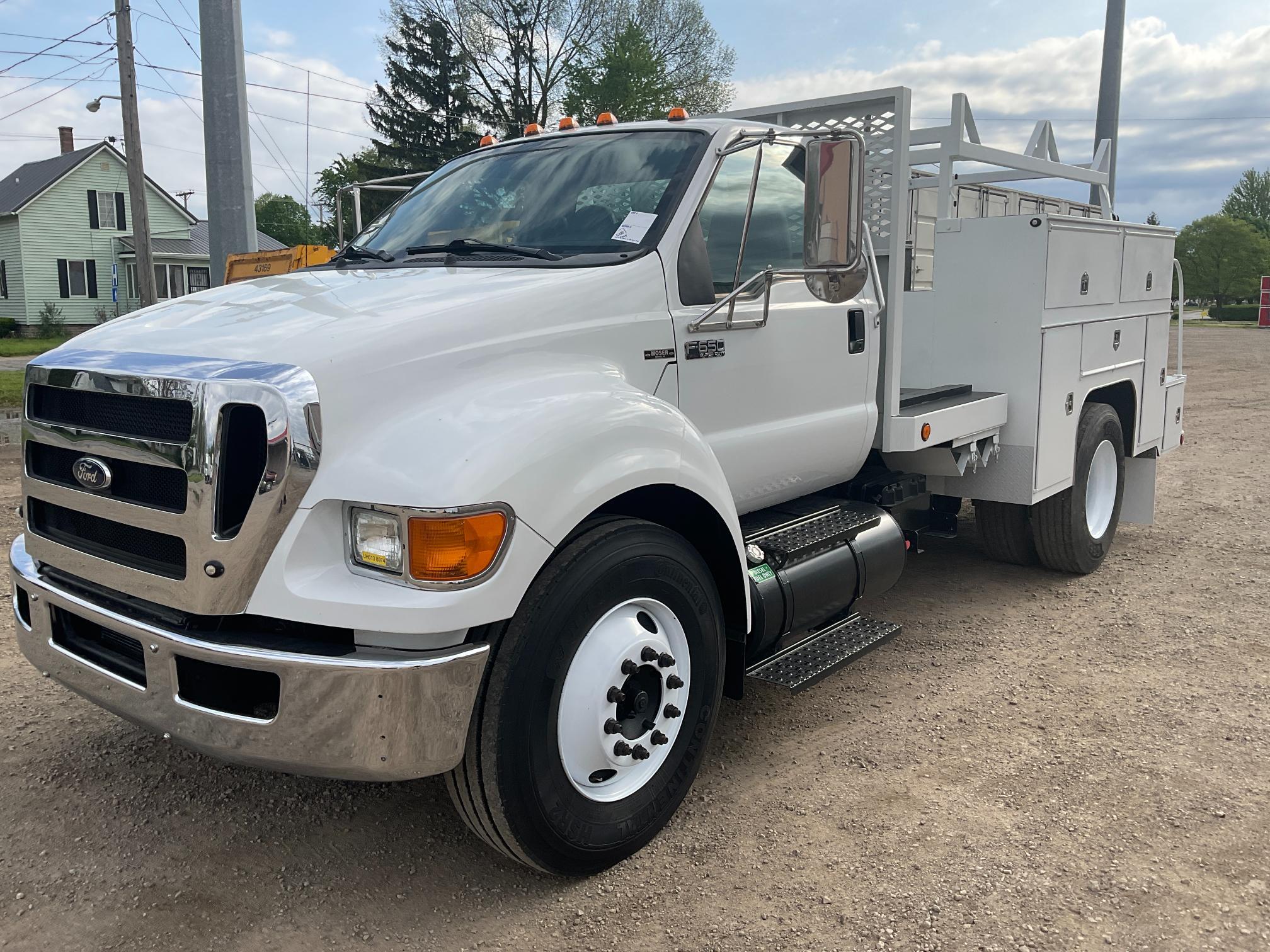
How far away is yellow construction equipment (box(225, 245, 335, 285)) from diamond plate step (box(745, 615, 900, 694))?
7949 millimetres

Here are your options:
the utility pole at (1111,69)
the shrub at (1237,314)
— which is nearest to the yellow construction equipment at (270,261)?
the utility pole at (1111,69)

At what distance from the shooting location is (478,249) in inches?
146

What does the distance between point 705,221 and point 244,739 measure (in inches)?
89.6

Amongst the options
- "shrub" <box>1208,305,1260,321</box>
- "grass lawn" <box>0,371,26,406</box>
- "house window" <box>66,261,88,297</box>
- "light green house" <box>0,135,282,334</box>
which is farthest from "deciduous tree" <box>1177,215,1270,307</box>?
"grass lawn" <box>0,371,26,406</box>

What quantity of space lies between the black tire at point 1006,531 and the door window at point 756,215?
2811 mm

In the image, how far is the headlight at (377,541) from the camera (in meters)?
2.57

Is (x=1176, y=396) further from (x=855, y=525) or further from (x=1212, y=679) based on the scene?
(x=855, y=525)

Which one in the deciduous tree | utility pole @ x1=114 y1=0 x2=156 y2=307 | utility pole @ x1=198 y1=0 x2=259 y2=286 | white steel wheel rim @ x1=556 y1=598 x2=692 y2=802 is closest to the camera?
white steel wheel rim @ x1=556 y1=598 x2=692 y2=802

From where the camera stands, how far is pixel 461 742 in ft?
8.72

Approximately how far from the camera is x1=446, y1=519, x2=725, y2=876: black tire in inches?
108

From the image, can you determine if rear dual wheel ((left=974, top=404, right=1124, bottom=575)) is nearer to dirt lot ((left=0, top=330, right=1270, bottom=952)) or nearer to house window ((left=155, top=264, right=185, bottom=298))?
dirt lot ((left=0, top=330, right=1270, bottom=952))

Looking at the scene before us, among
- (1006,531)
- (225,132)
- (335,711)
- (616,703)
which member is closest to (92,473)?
(335,711)

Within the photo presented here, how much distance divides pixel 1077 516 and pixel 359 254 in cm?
435

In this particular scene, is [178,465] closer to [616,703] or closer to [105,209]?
[616,703]
